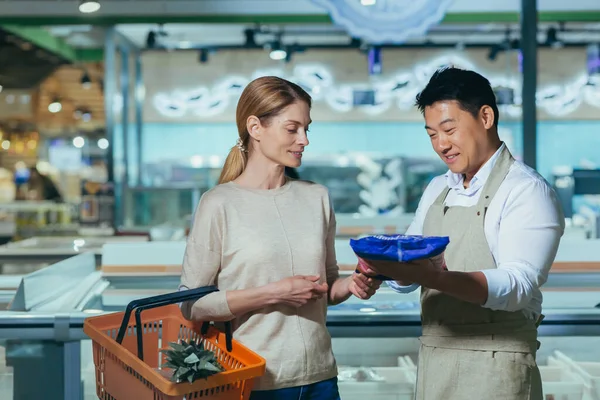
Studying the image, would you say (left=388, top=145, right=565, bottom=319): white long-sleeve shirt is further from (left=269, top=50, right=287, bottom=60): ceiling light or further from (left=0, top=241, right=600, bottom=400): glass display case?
(left=269, top=50, right=287, bottom=60): ceiling light

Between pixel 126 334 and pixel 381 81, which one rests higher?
pixel 381 81

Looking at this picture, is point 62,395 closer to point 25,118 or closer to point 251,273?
point 251,273

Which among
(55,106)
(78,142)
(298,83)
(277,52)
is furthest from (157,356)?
(78,142)

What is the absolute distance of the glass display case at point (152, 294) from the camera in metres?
2.41

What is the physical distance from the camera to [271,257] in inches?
66.1

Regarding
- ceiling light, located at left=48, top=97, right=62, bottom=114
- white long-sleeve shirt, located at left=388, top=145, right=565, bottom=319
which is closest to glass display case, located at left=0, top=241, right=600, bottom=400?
white long-sleeve shirt, located at left=388, top=145, right=565, bottom=319

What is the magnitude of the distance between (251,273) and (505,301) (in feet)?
1.87

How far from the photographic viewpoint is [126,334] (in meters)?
1.74

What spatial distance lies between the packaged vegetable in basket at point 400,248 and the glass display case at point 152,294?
1.01 meters

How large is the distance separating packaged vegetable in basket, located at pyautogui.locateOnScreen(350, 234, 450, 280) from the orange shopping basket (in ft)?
1.20

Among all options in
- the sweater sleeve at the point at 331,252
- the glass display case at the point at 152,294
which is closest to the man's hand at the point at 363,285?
the sweater sleeve at the point at 331,252

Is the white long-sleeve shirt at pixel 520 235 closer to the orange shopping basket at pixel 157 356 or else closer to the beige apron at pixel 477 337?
the beige apron at pixel 477 337

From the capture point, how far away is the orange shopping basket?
1.48 m

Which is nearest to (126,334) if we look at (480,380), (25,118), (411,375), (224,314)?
(224,314)
